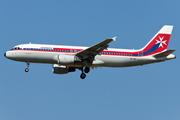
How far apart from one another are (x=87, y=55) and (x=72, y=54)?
2027mm

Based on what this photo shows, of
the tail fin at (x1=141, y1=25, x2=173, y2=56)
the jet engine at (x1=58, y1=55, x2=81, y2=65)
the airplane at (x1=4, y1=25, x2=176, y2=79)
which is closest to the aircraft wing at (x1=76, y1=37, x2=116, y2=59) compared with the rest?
the airplane at (x1=4, y1=25, x2=176, y2=79)

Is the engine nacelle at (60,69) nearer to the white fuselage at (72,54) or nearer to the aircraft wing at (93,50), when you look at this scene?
the white fuselage at (72,54)

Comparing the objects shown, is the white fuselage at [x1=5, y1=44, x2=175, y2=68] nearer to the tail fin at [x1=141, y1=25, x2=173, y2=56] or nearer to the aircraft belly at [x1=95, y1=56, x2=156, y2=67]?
the aircraft belly at [x1=95, y1=56, x2=156, y2=67]

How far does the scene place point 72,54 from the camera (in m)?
42.5

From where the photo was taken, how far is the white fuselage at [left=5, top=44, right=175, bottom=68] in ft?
138

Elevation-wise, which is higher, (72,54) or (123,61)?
(72,54)

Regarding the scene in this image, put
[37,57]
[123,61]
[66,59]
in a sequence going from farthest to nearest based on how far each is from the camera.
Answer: [123,61], [37,57], [66,59]

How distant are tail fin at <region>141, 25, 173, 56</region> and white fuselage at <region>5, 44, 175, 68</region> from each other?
3.75 feet

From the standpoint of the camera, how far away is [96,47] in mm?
40812

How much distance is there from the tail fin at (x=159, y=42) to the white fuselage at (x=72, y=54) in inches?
45.0

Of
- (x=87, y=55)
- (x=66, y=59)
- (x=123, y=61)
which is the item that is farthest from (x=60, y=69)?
(x=123, y=61)

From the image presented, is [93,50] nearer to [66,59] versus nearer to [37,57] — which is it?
[66,59]

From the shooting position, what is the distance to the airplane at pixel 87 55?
4172 cm

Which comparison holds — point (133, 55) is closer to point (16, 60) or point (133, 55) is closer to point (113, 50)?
point (113, 50)
